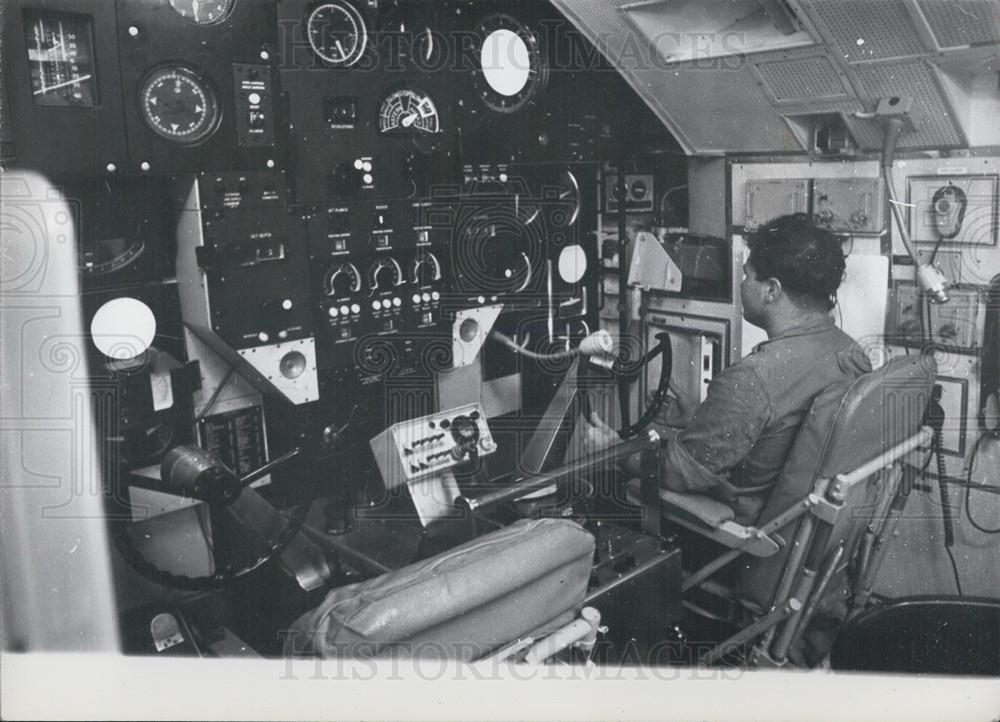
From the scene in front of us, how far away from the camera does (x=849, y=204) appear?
124 inches

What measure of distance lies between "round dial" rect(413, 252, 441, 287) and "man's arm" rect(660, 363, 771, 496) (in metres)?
1.14

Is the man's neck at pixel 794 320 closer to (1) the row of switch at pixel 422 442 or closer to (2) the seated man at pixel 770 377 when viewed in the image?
(2) the seated man at pixel 770 377

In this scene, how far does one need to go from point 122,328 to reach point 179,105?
0.66 m

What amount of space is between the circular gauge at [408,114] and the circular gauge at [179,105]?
0.65 metres

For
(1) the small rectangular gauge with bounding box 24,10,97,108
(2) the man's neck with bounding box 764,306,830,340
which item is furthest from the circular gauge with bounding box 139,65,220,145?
(2) the man's neck with bounding box 764,306,830,340

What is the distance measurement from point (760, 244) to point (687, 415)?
80cm

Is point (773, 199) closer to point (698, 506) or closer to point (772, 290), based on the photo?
point (772, 290)

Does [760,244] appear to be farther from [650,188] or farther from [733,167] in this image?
[650,188]

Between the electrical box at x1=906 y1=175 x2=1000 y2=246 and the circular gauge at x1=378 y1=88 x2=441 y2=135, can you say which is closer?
the electrical box at x1=906 y1=175 x2=1000 y2=246

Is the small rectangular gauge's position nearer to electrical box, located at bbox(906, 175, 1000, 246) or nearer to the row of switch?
the row of switch

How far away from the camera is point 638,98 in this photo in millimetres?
3650

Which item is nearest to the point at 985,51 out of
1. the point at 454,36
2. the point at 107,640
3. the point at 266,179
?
the point at 454,36

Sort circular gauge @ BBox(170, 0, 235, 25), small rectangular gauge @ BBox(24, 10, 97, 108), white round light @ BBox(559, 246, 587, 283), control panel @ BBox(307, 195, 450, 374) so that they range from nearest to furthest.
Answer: small rectangular gauge @ BBox(24, 10, 97, 108) → circular gauge @ BBox(170, 0, 235, 25) → control panel @ BBox(307, 195, 450, 374) → white round light @ BBox(559, 246, 587, 283)

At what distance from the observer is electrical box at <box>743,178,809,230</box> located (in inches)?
129
